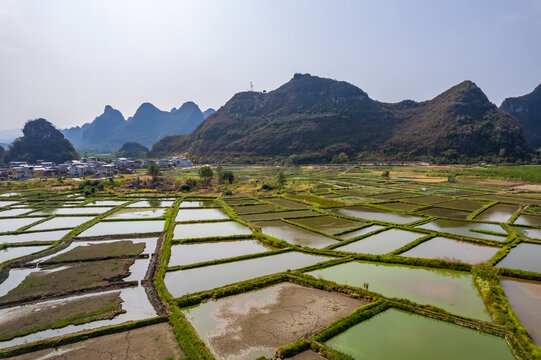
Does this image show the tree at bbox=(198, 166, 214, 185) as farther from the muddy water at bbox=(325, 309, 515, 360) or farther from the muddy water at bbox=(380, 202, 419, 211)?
the muddy water at bbox=(325, 309, 515, 360)

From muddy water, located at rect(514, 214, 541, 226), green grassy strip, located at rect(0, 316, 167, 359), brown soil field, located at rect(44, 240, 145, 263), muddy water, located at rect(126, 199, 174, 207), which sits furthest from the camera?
muddy water, located at rect(126, 199, 174, 207)

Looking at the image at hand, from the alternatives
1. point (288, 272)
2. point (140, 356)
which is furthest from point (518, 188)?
point (140, 356)

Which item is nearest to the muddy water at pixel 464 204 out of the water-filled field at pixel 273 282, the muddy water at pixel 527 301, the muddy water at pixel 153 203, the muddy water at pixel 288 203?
the water-filled field at pixel 273 282

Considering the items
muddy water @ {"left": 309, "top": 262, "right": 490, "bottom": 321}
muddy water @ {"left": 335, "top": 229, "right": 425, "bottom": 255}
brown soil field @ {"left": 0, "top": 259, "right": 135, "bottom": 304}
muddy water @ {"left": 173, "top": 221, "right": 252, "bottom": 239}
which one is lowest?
muddy water @ {"left": 309, "top": 262, "right": 490, "bottom": 321}

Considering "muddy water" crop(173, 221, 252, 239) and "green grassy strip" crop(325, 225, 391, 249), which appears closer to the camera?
"green grassy strip" crop(325, 225, 391, 249)

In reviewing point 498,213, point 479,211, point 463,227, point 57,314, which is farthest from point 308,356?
point 498,213

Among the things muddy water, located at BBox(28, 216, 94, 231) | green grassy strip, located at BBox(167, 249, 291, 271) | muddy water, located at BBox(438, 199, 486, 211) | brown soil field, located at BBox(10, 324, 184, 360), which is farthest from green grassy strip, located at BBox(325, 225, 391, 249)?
muddy water, located at BBox(28, 216, 94, 231)

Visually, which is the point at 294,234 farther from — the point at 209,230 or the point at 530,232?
the point at 530,232
